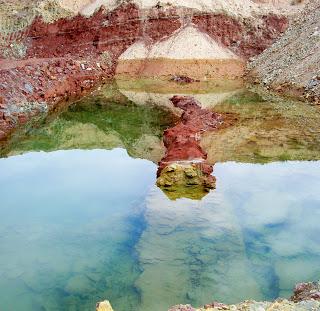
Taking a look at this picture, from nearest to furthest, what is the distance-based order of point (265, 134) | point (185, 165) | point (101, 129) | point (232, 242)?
point (232, 242) → point (185, 165) → point (265, 134) → point (101, 129)

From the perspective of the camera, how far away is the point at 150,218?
12.0 m

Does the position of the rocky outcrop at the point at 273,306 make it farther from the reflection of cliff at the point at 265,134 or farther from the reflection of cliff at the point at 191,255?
the reflection of cliff at the point at 265,134

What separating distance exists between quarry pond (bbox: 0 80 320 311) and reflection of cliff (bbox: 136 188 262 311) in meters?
0.02

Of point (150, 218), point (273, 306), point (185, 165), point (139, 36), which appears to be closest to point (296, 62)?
point (139, 36)

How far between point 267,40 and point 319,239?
25.5 m

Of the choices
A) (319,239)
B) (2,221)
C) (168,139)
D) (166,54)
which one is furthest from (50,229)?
(166,54)

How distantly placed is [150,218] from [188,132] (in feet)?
22.5

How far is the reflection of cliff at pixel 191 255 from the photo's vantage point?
8.80 meters

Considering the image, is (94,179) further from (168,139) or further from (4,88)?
(4,88)

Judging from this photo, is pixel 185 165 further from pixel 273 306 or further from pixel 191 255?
pixel 273 306

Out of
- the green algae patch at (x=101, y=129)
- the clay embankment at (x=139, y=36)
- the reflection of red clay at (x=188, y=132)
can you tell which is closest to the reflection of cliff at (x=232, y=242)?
the reflection of red clay at (x=188, y=132)

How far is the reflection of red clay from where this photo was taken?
Result: 15.6 meters

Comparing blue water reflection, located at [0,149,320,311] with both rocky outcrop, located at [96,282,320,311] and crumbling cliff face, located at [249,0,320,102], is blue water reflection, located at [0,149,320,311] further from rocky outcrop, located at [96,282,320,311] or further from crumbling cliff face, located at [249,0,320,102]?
crumbling cliff face, located at [249,0,320,102]

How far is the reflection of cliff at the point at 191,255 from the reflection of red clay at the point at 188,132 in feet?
8.46
